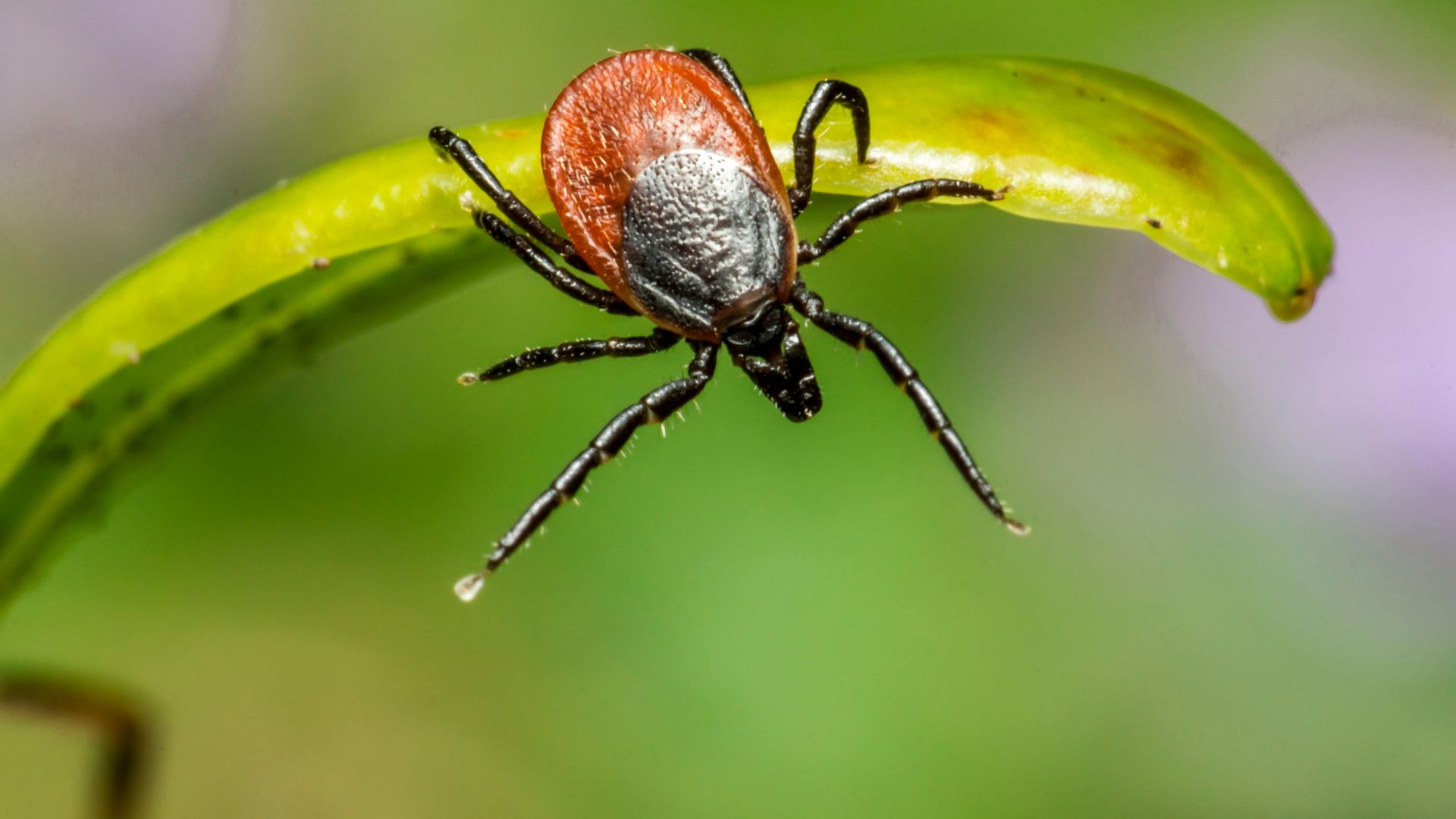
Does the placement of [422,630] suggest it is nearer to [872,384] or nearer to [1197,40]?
[872,384]

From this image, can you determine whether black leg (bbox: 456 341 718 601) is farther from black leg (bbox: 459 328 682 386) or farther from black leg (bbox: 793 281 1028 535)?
black leg (bbox: 793 281 1028 535)

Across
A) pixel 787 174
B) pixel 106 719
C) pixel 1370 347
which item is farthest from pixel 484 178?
pixel 1370 347

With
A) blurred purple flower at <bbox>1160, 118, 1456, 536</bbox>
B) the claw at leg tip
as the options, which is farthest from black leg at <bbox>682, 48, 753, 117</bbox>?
blurred purple flower at <bbox>1160, 118, 1456, 536</bbox>

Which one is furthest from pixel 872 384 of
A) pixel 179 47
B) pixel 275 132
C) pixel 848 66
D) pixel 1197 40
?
pixel 179 47

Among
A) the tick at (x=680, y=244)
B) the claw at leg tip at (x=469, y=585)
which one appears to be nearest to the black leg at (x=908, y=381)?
the tick at (x=680, y=244)

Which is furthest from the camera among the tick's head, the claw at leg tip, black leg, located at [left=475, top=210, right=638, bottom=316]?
the tick's head

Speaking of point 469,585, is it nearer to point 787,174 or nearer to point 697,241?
point 697,241

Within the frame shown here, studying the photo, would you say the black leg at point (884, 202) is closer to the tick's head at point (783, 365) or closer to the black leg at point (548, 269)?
the tick's head at point (783, 365)

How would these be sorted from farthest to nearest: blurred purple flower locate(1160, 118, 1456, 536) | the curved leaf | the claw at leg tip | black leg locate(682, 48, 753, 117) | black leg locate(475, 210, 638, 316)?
blurred purple flower locate(1160, 118, 1456, 536) < black leg locate(682, 48, 753, 117) < the claw at leg tip < black leg locate(475, 210, 638, 316) < the curved leaf
